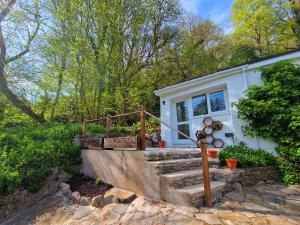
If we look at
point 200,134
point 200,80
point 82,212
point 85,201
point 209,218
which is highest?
point 200,80

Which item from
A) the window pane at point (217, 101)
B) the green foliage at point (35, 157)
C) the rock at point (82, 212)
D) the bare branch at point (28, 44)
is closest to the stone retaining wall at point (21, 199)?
the green foliage at point (35, 157)

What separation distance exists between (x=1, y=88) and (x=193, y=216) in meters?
9.77

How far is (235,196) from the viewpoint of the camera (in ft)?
10.5

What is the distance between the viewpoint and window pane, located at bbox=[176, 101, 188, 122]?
7047 millimetres

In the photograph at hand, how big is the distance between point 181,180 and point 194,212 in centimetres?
58

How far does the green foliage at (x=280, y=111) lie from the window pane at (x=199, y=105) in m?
1.47

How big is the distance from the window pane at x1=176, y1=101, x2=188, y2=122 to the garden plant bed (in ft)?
12.6

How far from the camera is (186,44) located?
41.2ft

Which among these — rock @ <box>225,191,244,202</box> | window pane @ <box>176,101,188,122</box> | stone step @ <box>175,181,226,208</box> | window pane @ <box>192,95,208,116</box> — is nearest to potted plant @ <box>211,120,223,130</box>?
window pane @ <box>192,95,208,116</box>

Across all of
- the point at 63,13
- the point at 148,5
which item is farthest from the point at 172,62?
the point at 63,13

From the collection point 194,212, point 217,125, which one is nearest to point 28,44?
point 217,125

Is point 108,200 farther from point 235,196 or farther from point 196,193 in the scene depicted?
point 235,196

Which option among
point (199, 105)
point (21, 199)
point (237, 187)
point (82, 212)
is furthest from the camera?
point (199, 105)

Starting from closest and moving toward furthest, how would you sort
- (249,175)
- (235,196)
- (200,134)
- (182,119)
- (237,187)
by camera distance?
(235,196) → (237,187) → (249,175) → (200,134) → (182,119)
